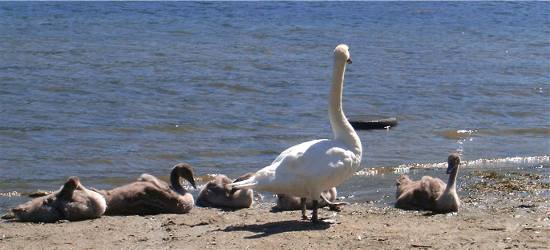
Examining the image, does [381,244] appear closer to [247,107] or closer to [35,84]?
[247,107]

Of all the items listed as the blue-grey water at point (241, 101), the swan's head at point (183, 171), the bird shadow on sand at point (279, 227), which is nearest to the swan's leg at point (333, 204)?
the bird shadow on sand at point (279, 227)

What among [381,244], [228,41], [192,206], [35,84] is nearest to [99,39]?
[228,41]

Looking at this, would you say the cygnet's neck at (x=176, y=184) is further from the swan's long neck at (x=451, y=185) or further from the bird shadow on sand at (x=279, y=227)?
the swan's long neck at (x=451, y=185)

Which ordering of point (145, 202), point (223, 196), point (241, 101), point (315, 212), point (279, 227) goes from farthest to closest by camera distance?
1. point (241, 101)
2. point (223, 196)
3. point (145, 202)
4. point (315, 212)
5. point (279, 227)

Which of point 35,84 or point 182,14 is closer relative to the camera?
point 35,84

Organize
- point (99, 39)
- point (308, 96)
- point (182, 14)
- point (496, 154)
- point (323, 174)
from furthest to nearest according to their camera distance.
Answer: point (182, 14), point (99, 39), point (308, 96), point (496, 154), point (323, 174)

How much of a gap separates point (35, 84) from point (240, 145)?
7.88m

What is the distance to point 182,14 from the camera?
5453 cm

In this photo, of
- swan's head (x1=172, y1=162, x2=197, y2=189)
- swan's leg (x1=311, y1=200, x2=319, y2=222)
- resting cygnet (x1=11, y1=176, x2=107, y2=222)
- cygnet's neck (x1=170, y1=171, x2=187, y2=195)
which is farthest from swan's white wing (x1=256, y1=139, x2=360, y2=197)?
swan's head (x1=172, y1=162, x2=197, y2=189)

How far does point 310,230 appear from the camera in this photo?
30.4 ft

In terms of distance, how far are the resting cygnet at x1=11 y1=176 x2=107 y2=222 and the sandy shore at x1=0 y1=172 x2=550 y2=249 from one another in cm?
14

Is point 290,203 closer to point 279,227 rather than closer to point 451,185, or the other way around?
point 279,227

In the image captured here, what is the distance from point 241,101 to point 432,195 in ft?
32.1

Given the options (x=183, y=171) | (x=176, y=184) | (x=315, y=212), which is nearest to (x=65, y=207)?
(x=176, y=184)
